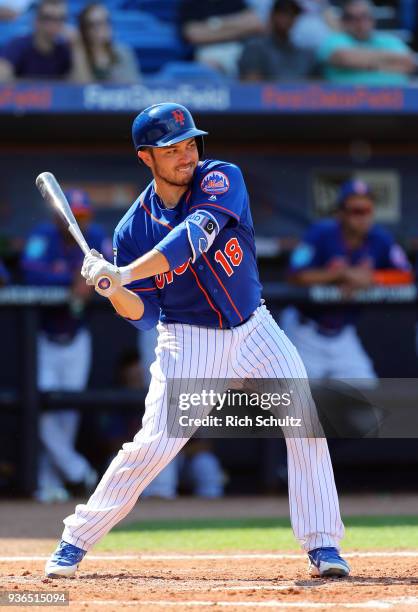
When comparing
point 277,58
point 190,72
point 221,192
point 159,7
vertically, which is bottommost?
point 221,192

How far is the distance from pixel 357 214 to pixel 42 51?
240cm

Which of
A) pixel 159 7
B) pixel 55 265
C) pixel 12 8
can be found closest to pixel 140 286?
pixel 55 265

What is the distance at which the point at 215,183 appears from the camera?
4000 mm

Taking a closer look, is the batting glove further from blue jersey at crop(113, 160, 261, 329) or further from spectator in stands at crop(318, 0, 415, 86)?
spectator in stands at crop(318, 0, 415, 86)

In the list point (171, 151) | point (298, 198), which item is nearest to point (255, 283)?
point (171, 151)

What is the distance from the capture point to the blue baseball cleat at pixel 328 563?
3938 mm

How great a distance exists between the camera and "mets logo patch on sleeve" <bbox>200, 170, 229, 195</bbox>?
399 centimetres

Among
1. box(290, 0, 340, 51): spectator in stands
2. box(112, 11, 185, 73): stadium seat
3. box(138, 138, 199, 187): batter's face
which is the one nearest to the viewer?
box(138, 138, 199, 187): batter's face

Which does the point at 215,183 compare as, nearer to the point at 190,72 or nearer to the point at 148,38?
→ the point at 190,72

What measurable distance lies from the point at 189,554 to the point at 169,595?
1265 millimetres

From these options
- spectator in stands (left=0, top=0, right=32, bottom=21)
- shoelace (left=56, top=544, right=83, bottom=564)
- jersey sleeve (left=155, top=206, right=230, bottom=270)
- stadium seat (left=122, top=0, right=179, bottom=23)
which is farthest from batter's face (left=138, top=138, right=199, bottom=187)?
stadium seat (left=122, top=0, right=179, bottom=23)

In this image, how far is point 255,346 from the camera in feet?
13.3

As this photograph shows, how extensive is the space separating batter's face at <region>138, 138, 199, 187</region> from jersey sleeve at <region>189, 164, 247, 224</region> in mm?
58

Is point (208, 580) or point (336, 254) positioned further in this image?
point (336, 254)
